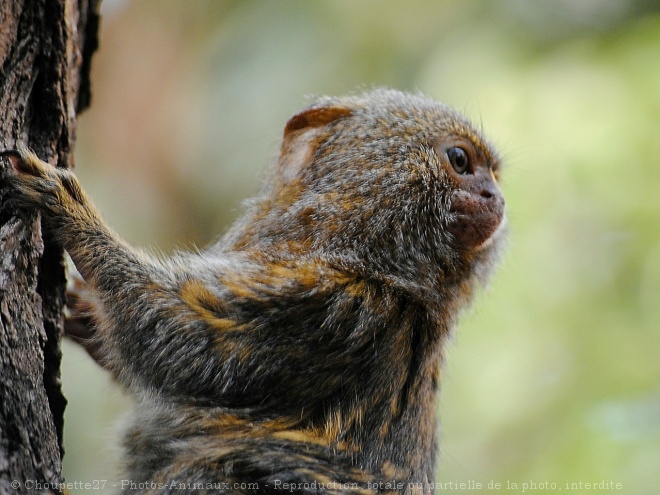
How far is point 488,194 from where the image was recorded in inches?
155

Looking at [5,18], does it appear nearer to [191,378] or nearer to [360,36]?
[191,378]

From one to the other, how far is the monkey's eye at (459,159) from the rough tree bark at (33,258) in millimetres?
1787

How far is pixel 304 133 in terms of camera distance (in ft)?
13.4

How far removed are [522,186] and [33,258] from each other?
4.63 metres

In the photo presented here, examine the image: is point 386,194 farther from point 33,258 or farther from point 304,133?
point 33,258

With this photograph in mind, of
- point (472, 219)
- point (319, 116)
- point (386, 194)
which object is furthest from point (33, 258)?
point (472, 219)

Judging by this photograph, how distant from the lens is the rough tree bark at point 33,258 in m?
2.44

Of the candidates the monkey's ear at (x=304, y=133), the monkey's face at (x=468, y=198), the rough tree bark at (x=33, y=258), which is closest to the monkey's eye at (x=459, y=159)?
the monkey's face at (x=468, y=198)

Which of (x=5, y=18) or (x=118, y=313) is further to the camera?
(x=118, y=313)

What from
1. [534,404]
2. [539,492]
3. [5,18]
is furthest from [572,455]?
[5,18]

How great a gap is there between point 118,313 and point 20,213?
550mm

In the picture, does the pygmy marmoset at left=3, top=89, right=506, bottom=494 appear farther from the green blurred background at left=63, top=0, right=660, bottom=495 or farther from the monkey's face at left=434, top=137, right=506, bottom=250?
the green blurred background at left=63, top=0, right=660, bottom=495

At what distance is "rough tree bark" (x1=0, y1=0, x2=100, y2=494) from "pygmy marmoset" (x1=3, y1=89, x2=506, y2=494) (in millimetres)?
134

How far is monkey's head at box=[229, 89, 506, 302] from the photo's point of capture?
3631mm
